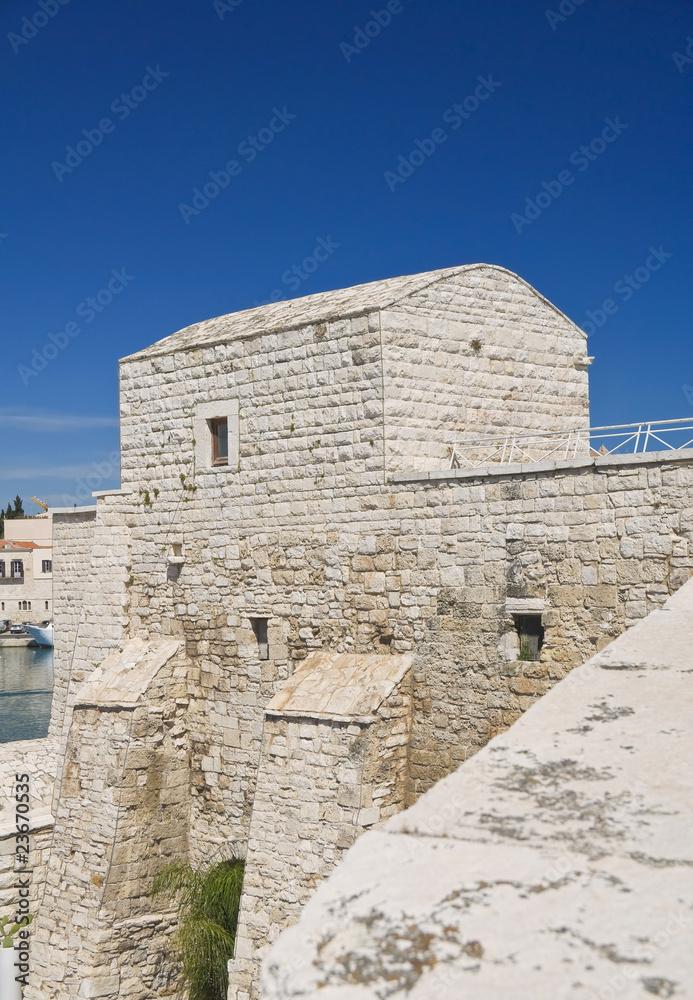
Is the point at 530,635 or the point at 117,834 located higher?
the point at 530,635

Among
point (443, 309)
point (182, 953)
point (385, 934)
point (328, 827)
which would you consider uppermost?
point (443, 309)

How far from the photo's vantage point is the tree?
34.3ft

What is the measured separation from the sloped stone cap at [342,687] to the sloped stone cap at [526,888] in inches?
269

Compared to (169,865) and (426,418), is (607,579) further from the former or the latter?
(169,865)

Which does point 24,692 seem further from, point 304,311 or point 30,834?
point 304,311

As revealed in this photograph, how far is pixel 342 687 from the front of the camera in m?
9.65

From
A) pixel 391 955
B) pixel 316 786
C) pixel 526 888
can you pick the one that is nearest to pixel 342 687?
pixel 316 786

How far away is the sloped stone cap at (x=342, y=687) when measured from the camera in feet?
30.6

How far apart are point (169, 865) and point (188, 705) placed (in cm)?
191

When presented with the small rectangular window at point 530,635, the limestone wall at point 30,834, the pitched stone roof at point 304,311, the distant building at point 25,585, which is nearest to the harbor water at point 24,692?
the distant building at point 25,585

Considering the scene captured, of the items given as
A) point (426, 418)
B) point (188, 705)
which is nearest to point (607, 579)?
point (426, 418)

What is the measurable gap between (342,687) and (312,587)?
138 cm

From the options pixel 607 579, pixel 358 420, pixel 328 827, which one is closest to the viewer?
pixel 607 579

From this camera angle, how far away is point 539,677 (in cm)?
884
